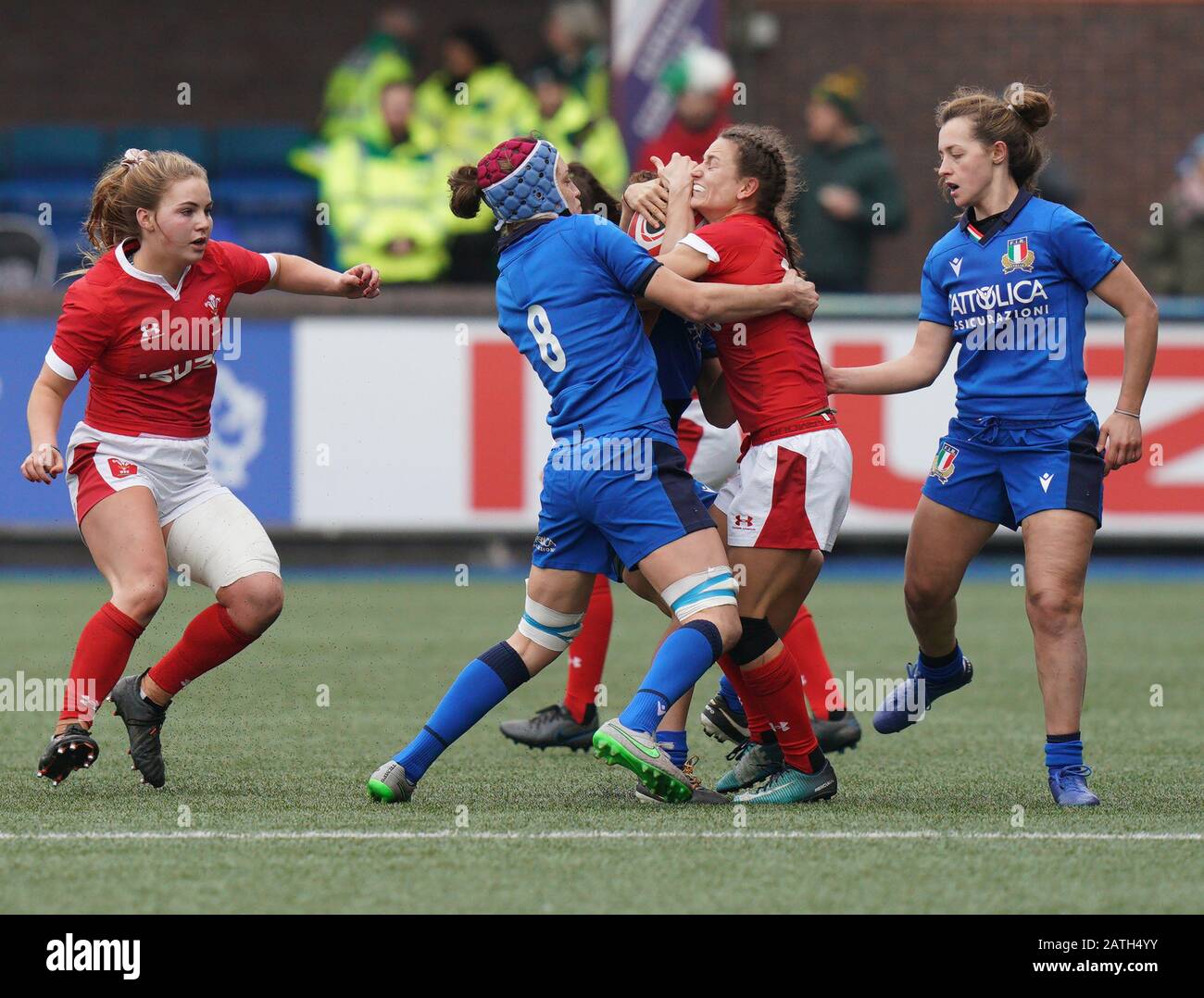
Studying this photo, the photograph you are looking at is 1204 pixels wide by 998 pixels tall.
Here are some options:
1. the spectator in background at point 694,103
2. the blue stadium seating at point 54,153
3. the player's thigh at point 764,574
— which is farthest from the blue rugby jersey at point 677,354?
the blue stadium seating at point 54,153

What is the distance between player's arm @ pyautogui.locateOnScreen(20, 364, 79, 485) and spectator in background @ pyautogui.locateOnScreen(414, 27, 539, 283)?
7.27m

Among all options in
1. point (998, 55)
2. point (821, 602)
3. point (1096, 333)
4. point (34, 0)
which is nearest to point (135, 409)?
point (821, 602)

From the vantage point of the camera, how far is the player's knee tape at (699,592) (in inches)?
207

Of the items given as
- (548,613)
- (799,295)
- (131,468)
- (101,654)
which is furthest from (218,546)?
(799,295)

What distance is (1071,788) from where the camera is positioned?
5.39 m

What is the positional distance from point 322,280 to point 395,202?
725cm

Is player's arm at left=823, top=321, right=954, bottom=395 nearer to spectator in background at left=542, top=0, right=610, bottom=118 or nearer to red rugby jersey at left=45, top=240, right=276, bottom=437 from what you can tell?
red rugby jersey at left=45, top=240, right=276, bottom=437

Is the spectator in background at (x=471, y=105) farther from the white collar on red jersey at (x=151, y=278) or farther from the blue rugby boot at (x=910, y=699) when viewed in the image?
the blue rugby boot at (x=910, y=699)

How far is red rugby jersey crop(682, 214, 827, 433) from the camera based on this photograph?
5492mm

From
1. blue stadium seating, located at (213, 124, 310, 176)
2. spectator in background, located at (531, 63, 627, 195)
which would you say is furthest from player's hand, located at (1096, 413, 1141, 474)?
blue stadium seating, located at (213, 124, 310, 176)

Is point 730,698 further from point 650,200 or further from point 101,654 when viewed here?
point 101,654

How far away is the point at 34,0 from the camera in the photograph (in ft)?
59.7
